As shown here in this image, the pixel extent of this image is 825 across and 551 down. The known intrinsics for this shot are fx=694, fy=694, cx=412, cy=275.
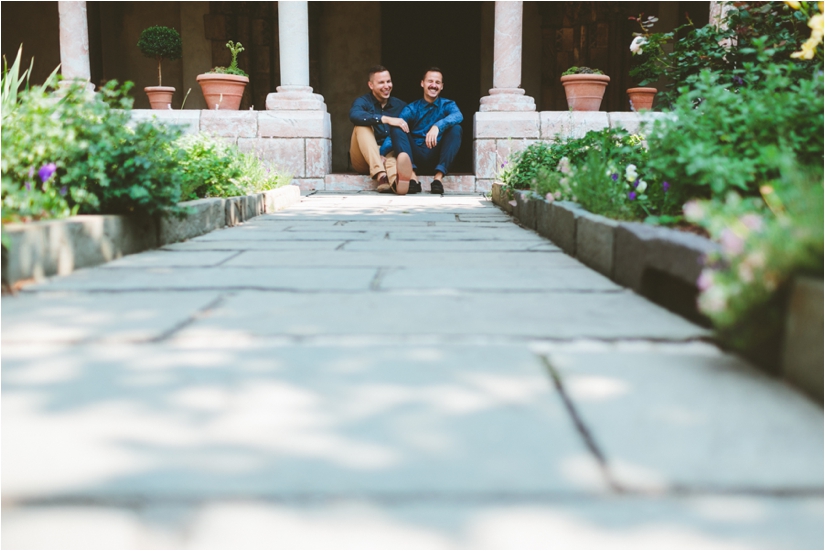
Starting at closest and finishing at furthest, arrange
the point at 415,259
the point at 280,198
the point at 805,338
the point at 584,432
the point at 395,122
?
the point at 584,432, the point at 805,338, the point at 415,259, the point at 280,198, the point at 395,122

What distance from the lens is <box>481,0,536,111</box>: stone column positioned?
8.59 metres

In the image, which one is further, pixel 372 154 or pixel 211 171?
pixel 372 154

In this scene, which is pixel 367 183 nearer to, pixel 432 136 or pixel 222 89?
pixel 432 136

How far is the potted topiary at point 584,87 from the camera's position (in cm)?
883

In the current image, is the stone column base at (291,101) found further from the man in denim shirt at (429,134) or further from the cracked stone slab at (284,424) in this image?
the cracked stone slab at (284,424)

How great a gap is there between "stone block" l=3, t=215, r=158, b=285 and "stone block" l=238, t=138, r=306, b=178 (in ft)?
16.7

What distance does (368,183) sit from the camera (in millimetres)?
8805

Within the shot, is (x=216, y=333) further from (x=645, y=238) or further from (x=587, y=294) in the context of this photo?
(x=645, y=238)

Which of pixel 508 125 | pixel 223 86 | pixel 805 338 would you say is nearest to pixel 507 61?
pixel 508 125

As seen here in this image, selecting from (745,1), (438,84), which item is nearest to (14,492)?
(745,1)

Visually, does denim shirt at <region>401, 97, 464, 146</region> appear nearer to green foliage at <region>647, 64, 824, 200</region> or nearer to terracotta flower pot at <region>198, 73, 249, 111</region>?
terracotta flower pot at <region>198, 73, 249, 111</region>

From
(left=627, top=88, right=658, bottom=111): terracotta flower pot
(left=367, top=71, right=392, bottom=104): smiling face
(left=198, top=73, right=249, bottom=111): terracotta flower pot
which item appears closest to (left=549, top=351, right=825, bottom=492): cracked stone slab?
(left=367, top=71, right=392, bottom=104): smiling face

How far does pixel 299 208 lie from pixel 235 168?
118 centimetres

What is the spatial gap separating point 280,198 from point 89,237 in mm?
3344
